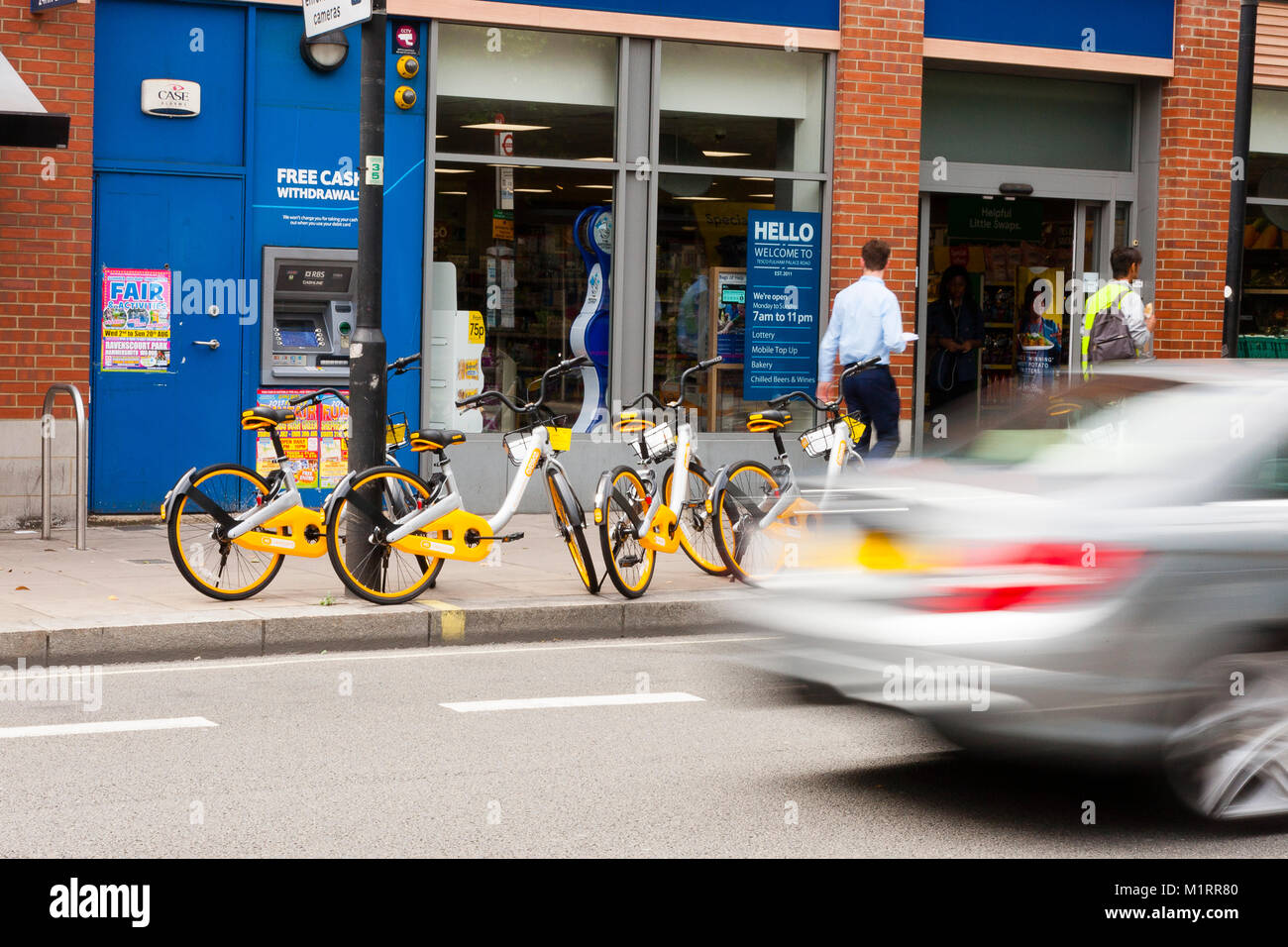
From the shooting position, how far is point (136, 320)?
11531mm

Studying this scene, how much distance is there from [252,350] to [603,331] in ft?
8.86

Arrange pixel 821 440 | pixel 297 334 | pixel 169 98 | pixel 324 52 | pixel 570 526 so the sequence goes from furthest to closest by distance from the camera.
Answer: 1. pixel 297 334
2. pixel 324 52
3. pixel 169 98
4. pixel 821 440
5. pixel 570 526

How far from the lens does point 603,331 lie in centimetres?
1293

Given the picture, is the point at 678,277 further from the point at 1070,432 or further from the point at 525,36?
the point at 1070,432

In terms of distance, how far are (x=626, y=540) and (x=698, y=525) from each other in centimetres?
62

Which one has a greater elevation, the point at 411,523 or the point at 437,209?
the point at 437,209

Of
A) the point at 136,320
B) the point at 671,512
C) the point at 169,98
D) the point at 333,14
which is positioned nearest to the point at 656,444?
the point at 671,512

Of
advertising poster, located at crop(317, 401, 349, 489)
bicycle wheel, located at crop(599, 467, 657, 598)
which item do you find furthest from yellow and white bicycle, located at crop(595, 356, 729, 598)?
advertising poster, located at crop(317, 401, 349, 489)

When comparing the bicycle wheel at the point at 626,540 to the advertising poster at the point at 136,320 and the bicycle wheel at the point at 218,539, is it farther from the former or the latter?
the advertising poster at the point at 136,320

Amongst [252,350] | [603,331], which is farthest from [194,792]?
[603,331]

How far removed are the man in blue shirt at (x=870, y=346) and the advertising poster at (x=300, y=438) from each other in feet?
12.4

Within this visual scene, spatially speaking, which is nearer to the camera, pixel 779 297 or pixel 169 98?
pixel 169 98

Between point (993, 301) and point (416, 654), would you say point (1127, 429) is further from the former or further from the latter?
point (993, 301)

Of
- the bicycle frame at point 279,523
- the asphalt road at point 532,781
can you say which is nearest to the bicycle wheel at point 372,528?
the bicycle frame at point 279,523
